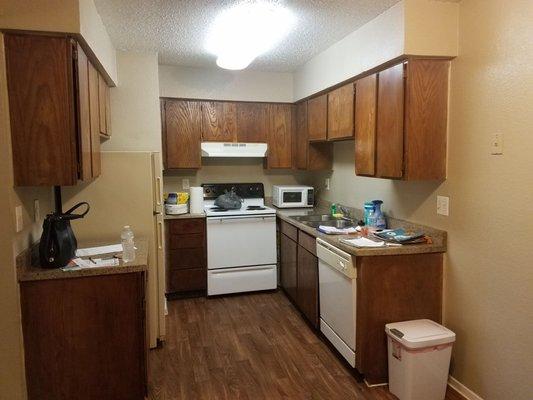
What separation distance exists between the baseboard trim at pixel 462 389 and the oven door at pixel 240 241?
207 centimetres

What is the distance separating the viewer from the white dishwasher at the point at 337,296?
8.21ft

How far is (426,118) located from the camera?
2418 mm

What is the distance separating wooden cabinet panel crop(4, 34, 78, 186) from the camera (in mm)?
1881

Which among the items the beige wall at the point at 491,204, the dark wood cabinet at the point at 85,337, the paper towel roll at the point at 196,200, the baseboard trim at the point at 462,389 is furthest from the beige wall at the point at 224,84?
the baseboard trim at the point at 462,389

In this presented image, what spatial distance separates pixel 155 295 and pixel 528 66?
2758mm

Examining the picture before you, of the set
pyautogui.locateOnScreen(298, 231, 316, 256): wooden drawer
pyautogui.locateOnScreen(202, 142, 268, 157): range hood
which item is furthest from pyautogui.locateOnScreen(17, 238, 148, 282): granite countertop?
pyautogui.locateOnScreen(202, 142, 268, 157): range hood

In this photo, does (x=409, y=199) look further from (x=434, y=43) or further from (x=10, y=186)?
(x=10, y=186)

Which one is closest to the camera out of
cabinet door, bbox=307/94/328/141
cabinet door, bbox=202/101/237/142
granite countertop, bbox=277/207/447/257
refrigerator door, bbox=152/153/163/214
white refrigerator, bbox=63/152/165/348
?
granite countertop, bbox=277/207/447/257

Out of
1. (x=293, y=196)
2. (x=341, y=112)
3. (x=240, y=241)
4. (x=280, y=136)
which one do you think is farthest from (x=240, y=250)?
(x=341, y=112)

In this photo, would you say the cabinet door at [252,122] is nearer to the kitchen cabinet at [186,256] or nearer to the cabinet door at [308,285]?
the kitchen cabinet at [186,256]

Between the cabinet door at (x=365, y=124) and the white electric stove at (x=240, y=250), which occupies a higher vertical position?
the cabinet door at (x=365, y=124)

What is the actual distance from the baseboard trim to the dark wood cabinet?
1.94m

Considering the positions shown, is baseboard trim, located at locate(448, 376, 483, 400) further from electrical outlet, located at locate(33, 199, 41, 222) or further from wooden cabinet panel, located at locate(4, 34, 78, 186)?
electrical outlet, located at locate(33, 199, 41, 222)

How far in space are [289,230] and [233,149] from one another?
113cm
